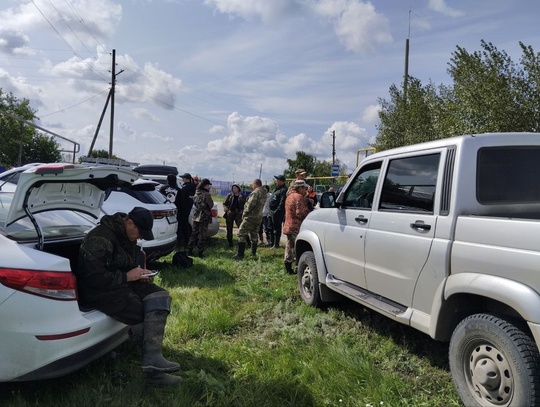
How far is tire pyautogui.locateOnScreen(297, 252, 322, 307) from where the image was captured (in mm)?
5301

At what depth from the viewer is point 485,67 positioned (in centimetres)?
1361

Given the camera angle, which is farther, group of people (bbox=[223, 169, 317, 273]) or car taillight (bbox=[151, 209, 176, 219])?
group of people (bbox=[223, 169, 317, 273])

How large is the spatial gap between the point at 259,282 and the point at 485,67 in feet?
37.0

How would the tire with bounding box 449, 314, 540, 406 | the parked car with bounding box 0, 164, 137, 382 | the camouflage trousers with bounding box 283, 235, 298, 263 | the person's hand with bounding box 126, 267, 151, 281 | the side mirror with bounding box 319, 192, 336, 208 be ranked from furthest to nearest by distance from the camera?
1. the camouflage trousers with bounding box 283, 235, 298, 263
2. the side mirror with bounding box 319, 192, 336, 208
3. the person's hand with bounding box 126, 267, 151, 281
4. the parked car with bounding box 0, 164, 137, 382
5. the tire with bounding box 449, 314, 540, 406

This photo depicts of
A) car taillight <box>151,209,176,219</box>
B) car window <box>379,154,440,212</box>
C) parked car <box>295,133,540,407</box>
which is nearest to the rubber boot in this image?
parked car <box>295,133,540,407</box>

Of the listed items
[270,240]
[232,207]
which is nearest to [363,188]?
[232,207]

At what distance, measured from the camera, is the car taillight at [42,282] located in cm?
267

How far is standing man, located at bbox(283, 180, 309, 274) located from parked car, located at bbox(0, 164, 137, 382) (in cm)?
439

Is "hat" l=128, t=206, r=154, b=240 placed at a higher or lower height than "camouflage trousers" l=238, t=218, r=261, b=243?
higher

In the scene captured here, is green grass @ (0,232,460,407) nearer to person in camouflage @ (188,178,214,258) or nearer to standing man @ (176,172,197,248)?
person in camouflage @ (188,178,214,258)

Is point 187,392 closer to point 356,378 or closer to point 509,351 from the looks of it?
point 356,378

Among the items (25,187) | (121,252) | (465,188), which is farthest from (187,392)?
(465,188)

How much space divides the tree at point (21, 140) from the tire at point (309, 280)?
47.9 metres

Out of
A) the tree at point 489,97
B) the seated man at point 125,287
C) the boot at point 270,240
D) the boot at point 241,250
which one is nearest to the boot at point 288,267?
the boot at point 241,250
